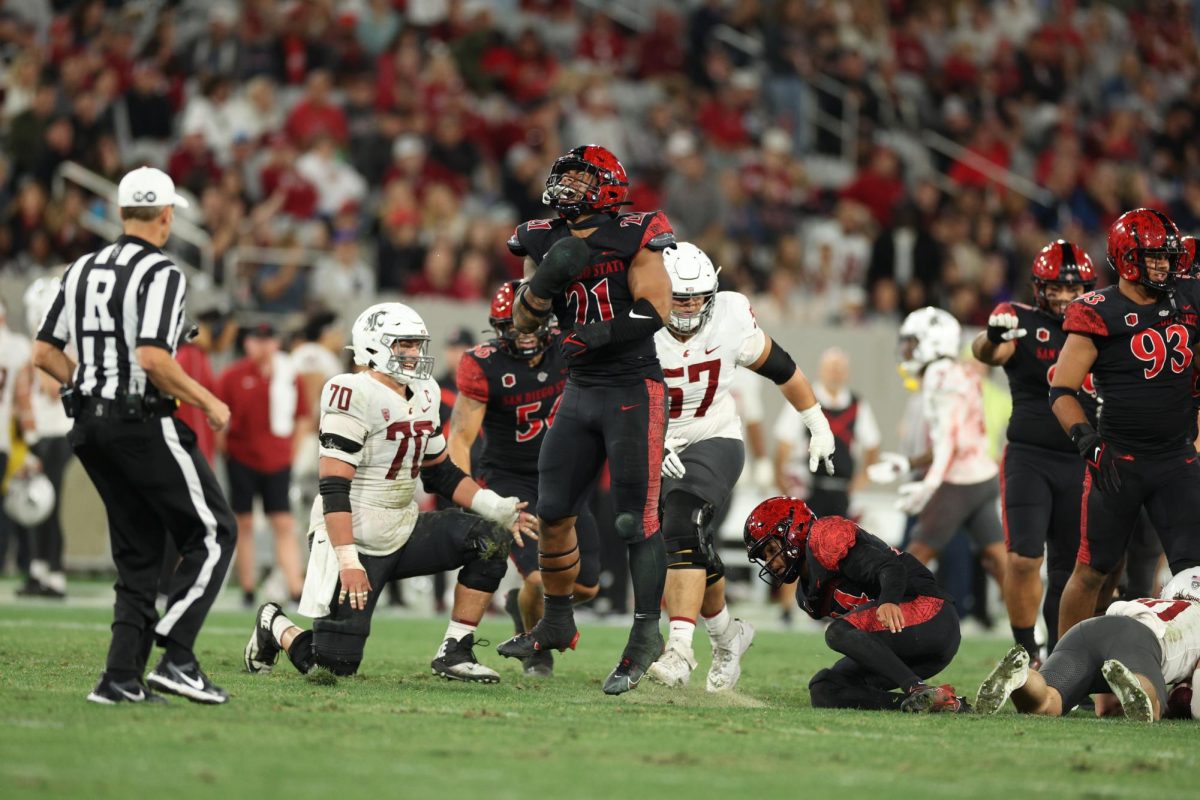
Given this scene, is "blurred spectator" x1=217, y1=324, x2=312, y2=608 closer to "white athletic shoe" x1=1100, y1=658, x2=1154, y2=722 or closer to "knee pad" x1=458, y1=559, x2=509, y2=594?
"knee pad" x1=458, y1=559, x2=509, y2=594

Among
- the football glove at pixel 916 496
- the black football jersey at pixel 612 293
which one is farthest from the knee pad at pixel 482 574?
the football glove at pixel 916 496

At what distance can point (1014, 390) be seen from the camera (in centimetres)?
907

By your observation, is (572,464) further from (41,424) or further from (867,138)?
(867,138)

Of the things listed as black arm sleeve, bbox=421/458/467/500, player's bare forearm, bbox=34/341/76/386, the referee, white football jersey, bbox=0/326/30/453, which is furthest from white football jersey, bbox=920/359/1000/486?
white football jersey, bbox=0/326/30/453

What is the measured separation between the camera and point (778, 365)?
8.21 meters

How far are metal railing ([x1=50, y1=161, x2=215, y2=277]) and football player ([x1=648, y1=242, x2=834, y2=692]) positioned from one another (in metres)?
7.97

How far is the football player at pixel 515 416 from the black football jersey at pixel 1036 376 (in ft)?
7.61

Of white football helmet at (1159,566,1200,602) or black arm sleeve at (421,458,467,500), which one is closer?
white football helmet at (1159,566,1200,602)

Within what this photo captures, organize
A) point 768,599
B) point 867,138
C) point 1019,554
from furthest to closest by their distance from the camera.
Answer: point 867,138, point 768,599, point 1019,554

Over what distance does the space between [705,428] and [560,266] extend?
1.65 m

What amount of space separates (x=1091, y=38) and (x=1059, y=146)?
119 inches

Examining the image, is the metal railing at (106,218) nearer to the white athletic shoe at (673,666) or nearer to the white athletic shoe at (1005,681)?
the white athletic shoe at (673,666)

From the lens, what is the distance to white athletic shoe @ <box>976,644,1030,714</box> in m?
6.73

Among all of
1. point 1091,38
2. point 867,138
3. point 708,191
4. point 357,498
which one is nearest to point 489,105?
point 708,191
